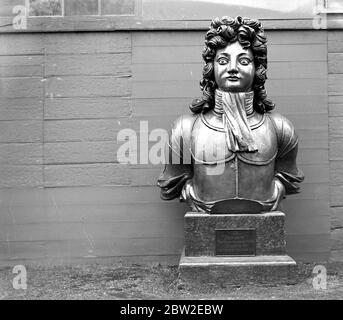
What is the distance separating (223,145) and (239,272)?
111cm

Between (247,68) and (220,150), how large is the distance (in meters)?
0.77

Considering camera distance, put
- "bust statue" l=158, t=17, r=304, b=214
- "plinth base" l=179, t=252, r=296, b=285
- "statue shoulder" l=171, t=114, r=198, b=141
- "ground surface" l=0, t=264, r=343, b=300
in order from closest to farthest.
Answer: "ground surface" l=0, t=264, r=343, b=300 < "plinth base" l=179, t=252, r=296, b=285 < "bust statue" l=158, t=17, r=304, b=214 < "statue shoulder" l=171, t=114, r=198, b=141

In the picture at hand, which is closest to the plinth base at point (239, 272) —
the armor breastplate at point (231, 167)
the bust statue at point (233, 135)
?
the bust statue at point (233, 135)

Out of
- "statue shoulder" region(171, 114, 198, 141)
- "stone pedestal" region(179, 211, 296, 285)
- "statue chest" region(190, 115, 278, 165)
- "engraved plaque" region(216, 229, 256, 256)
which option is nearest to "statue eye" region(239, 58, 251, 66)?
"statue chest" region(190, 115, 278, 165)

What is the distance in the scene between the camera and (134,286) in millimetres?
4641

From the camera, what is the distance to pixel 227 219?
4496 millimetres

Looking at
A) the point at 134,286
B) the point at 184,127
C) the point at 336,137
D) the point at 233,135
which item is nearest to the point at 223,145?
Answer: the point at 233,135

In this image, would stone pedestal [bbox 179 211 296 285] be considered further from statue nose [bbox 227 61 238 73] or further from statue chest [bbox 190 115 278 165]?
statue nose [bbox 227 61 238 73]

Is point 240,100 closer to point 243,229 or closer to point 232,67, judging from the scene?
point 232,67

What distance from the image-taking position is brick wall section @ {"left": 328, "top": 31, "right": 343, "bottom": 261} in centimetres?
583

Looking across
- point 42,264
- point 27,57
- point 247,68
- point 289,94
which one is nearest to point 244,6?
point 289,94

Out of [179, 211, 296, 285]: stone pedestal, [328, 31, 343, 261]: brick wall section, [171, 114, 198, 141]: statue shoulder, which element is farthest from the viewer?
[328, 31, 343, 261]: brick wall section

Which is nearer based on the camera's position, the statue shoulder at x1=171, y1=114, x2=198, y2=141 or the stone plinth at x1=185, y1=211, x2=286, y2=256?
the stone plinth at x1=185, y1=211, x2=286, y2=256

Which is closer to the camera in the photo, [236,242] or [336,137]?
[236,242]
